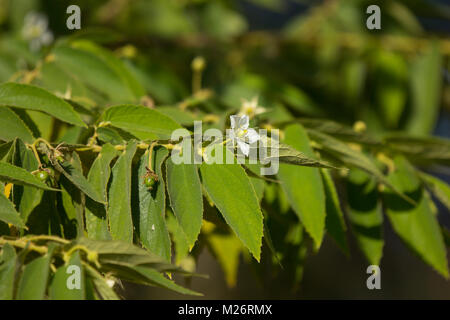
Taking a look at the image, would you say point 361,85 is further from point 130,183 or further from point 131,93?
point 130,183

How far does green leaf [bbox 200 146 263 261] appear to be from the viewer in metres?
0.93

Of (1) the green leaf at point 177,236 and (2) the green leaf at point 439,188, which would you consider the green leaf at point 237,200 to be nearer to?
(1) the green leaf at point 177,236

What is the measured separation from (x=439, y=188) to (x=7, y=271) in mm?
1009

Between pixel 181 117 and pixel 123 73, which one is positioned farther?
pixel 123 73

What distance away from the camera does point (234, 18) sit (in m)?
2.68

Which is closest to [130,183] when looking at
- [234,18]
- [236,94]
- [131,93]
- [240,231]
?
[240,231]

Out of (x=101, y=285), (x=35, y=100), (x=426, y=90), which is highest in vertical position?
(x=426, y=90)

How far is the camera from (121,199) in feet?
3.17

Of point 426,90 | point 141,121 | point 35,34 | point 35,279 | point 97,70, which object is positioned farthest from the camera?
point 426,90

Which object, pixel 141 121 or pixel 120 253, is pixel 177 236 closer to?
pixel 141 121

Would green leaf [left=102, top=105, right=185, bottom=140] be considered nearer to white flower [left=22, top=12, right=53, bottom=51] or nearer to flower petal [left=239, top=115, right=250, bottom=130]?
flower petal [left=239, top=115, right=250, bottom=130]

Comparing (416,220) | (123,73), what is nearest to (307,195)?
(416,220)

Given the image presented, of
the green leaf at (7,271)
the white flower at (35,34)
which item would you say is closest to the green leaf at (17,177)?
the green leaf at (7,271)

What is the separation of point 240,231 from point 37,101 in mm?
501
